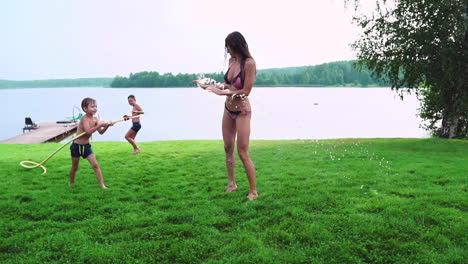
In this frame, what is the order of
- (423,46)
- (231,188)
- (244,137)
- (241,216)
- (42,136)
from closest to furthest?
(241,216) → (244,137) → (231,188) → (423,46) → (42,136)

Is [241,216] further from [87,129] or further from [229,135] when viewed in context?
[87,129]

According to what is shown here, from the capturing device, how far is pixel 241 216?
205 inches

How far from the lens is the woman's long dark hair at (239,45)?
540 centimetres

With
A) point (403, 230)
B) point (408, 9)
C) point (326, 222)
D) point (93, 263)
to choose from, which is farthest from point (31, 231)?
point (408, 9)

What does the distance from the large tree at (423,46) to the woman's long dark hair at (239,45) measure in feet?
36.0

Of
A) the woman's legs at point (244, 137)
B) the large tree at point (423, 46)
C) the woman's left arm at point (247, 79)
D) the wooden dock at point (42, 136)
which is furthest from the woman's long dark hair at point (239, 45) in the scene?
the wooden dock at point (42, 136)

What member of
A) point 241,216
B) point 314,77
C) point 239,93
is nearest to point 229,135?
point 239,93

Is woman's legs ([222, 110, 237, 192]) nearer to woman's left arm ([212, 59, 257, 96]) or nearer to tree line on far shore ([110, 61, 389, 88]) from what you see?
woman's left arm ([212, 59, 257, 96])

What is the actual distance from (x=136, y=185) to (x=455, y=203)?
5.75 m

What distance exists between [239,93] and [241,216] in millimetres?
1855

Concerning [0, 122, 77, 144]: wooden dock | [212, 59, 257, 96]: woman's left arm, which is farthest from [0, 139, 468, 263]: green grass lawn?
[0, 122, 77, 144]: wooden dock

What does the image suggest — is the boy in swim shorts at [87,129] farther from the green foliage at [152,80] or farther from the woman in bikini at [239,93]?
the green foliage at [152,80]

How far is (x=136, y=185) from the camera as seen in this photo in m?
7.32

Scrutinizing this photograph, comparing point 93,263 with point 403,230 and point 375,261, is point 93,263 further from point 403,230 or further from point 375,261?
point 403,230
